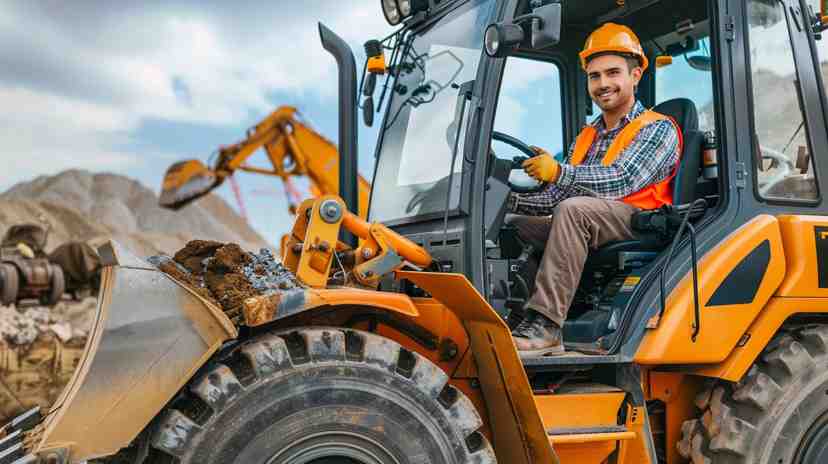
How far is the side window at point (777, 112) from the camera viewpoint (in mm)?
4262

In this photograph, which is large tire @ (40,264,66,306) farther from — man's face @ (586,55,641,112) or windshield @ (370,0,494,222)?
man's face @ (586,55,641,112)

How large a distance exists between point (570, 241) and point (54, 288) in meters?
14.5

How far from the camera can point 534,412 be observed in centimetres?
339

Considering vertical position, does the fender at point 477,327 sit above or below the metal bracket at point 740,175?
below

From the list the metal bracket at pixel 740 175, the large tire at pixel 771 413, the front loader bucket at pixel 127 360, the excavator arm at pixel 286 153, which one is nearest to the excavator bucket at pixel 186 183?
the excavator arm at pixel 286 153

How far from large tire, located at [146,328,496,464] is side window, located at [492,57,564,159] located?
1402 mm

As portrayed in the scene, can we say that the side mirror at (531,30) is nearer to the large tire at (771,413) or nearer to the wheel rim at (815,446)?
the large tire at (771,413)

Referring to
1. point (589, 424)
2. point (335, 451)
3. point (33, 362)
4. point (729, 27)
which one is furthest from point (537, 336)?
point (33, 362)

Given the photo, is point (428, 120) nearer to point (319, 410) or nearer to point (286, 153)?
point (319, 410)

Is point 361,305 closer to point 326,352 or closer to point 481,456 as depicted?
point 326,352

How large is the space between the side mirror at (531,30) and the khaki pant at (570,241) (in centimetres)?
82

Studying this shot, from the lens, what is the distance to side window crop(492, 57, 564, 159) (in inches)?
175

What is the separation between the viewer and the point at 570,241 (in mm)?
3877

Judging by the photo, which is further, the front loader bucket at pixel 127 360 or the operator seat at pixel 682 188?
the operator seat at pixel 682 188
